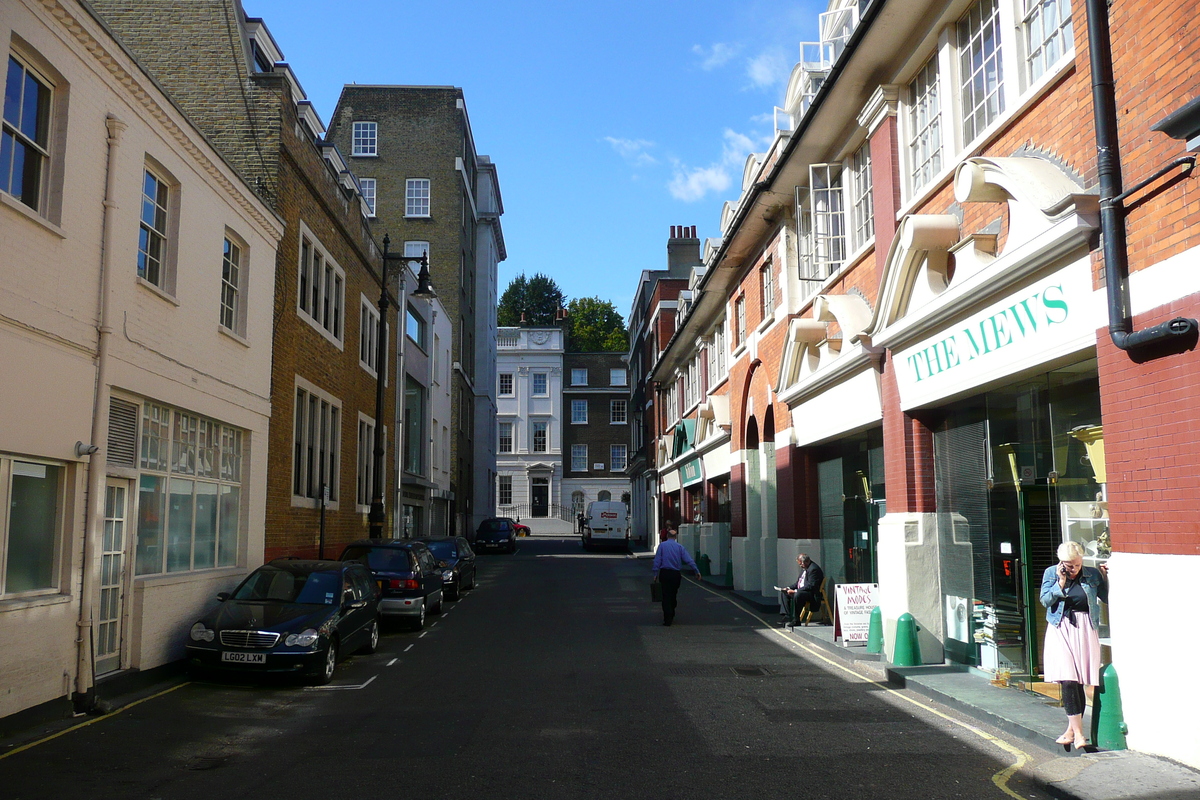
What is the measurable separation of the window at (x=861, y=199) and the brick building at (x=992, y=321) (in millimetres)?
59

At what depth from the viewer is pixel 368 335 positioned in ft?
83.0

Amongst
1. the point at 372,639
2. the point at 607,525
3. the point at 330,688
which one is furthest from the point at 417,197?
the point at 330,688

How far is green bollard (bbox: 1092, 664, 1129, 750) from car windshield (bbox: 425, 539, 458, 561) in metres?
18.2

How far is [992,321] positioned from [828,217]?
733cm

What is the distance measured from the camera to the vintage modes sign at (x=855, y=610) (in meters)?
13.8

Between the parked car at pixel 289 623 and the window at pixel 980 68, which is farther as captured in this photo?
the parked car at pixel 289 623

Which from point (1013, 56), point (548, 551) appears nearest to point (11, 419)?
point (1013, 56)

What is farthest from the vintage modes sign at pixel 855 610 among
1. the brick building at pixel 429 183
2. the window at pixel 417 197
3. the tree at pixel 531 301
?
the tree at pixel 531 301

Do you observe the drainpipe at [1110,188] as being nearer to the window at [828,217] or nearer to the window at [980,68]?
the window at [980,68]

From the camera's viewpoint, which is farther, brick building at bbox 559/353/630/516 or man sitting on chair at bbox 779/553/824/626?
brick building at bbox 559/353/630/516

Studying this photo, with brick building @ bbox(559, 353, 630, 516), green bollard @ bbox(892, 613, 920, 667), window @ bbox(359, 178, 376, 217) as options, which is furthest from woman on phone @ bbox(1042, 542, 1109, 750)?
brick building @ bbox(559, 353, 630, 516)

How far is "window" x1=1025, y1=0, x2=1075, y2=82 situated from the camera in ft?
30.3

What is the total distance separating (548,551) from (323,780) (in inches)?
1722

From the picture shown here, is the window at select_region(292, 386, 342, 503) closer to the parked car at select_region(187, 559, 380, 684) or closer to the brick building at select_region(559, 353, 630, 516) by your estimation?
the parked car at select_region(187, 559, 380, 684)
